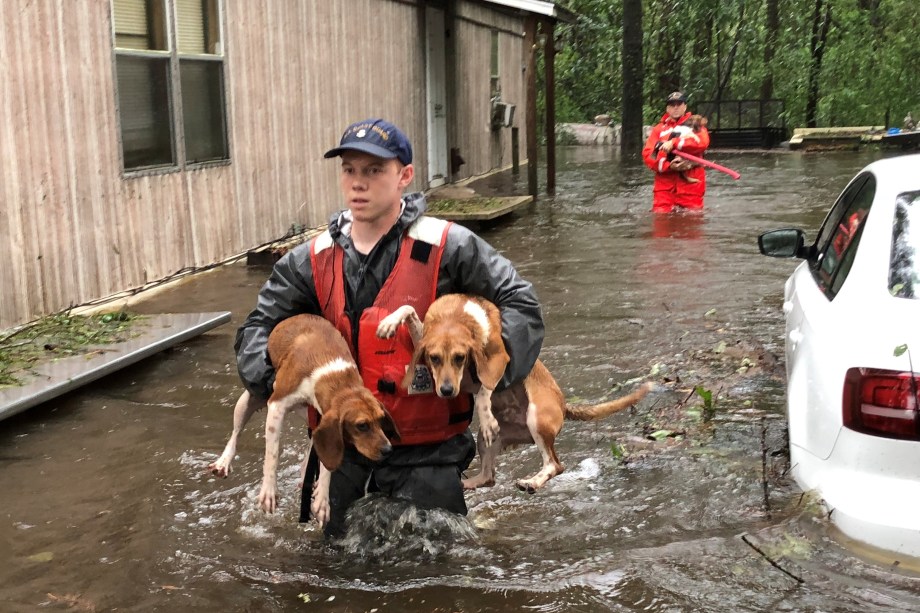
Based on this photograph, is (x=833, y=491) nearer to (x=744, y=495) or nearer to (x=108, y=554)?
(x=744, y=495)

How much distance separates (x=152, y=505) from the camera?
5.18 meters

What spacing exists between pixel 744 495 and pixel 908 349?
67.5 inches

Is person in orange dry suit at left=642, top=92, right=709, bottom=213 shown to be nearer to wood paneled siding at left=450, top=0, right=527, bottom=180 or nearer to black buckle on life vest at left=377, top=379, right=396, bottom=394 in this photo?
wood paneled siding at left=450, top=0, right=527, bottom=180

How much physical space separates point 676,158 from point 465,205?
312cm

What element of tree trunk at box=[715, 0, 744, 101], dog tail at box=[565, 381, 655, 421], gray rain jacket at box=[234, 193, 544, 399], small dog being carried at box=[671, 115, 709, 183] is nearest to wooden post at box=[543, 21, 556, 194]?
small dog being carried at box=[671, 115, 709, 183]

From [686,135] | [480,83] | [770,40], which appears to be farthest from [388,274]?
[770,40]

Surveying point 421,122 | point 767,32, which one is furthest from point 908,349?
point 767,32

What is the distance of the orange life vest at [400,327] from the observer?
382cm

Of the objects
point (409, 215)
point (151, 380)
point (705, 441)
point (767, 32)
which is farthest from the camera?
Result: point (767, 32)

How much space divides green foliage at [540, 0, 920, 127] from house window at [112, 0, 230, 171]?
25274mm

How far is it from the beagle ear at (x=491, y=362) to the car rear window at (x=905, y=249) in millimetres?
1408

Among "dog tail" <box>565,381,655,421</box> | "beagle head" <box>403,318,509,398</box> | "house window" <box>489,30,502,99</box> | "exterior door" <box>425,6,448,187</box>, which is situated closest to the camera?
"beagle head" <box>403,318,509,398</box>

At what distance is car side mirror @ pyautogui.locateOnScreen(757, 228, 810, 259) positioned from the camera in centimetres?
532

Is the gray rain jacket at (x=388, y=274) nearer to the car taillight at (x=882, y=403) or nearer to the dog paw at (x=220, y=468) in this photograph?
the dog paw at (x=220, y=468)
